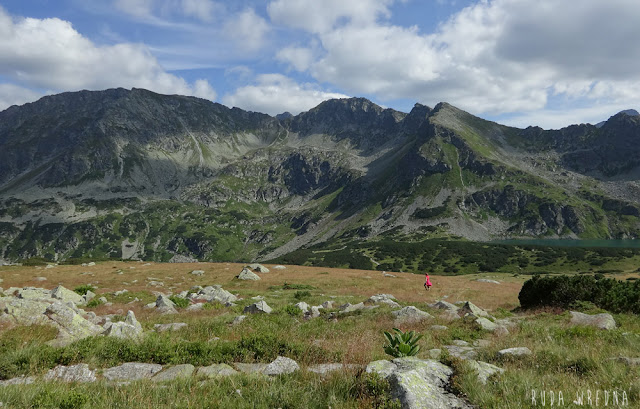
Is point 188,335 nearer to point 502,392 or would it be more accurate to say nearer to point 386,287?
point 502,392

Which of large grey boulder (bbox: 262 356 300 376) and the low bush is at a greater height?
large grey boulder (bbox: 262 356 300 376)

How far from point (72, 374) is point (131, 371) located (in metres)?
1.29

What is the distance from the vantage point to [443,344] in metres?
12.5

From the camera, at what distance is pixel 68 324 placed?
39.9 feet

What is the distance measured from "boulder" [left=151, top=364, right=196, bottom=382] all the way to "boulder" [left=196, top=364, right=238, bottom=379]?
8.8 inches

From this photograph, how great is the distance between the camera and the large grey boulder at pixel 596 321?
14324mm

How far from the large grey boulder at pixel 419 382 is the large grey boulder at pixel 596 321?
472 inches

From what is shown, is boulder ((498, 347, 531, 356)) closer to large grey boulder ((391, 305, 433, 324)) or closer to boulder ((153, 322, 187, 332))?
large grey boulder ((391, 305, 433, 324))

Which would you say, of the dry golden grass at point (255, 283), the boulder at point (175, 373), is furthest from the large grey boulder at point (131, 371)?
the dry golden grass at point (255, 283)

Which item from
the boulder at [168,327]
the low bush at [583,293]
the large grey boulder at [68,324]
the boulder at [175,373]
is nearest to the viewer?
the boulder at [175,373]

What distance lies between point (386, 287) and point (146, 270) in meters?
34.6

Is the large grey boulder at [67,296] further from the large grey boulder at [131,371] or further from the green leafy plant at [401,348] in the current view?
the green leafy plant at [401,348]

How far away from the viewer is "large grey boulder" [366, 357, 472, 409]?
579 cm

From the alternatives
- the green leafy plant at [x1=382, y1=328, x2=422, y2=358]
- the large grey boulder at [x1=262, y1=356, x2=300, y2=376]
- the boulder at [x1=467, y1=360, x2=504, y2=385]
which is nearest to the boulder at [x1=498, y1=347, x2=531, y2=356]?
the boulder at [x1=467, y1=360, x2=504, y2=385]
